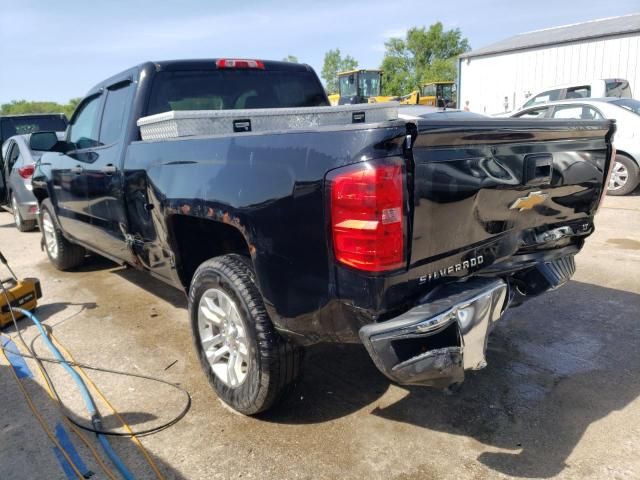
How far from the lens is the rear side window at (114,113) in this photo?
389 cm

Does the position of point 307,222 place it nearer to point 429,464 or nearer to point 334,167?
point 334,167

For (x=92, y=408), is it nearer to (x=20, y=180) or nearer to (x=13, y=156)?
(x=20, y=180)

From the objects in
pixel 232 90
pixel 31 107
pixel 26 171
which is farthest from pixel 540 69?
pixel 31 107

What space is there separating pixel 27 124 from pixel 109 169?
9.82m

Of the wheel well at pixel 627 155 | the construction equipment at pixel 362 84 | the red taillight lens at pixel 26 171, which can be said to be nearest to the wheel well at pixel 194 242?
the red taillight lens at pixel 26 171

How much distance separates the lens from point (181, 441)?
2674 mm

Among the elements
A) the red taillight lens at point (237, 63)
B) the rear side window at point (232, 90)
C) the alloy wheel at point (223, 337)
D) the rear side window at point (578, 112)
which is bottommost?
the alloy wheel at point (223, 337)

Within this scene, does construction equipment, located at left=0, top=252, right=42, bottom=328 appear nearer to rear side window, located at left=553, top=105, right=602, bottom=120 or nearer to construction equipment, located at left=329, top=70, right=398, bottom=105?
rear side window, located at left=553, top=105, right=602, bottom=120

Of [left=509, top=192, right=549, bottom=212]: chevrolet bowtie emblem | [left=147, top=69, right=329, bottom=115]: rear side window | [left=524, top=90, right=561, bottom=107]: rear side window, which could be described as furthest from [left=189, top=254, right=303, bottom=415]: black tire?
[left=524, top=90, right=561, bottom=107]: rear side window

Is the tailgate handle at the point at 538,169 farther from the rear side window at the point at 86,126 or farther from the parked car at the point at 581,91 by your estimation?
the parked car at the point at 581,91

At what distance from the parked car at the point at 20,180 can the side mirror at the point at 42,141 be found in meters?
3.26

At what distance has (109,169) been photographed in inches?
151

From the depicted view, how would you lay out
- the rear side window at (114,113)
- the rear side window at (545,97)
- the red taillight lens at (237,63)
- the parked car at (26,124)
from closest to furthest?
the rear side window at (114,113) < the red taillight lens at (237,63) < the parked car at (26,124) < the rear side window at (545,97)

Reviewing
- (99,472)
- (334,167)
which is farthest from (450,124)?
(99,472)
